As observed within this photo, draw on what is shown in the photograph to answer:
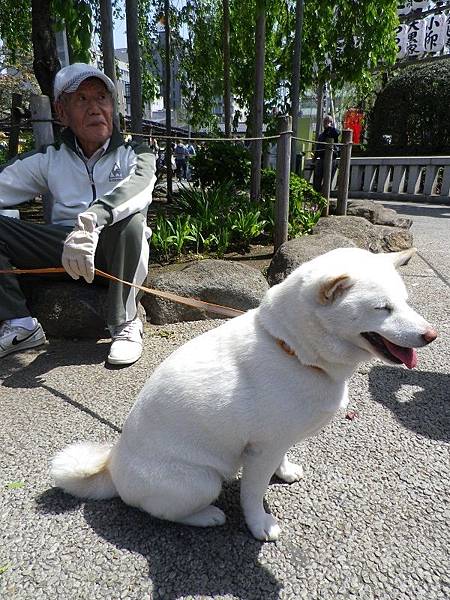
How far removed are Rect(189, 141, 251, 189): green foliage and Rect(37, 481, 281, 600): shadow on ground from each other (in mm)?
5377

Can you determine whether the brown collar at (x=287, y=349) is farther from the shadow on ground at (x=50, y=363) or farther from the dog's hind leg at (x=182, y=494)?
the shadow on ground at (x=50, y=363)

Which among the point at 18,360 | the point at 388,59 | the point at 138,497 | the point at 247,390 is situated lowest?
the point at 18,360

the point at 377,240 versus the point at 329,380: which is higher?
the point at 329,380

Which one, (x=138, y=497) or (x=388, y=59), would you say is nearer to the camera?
(x=138, y=497)

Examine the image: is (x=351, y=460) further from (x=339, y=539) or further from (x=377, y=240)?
(x=377, y=240)

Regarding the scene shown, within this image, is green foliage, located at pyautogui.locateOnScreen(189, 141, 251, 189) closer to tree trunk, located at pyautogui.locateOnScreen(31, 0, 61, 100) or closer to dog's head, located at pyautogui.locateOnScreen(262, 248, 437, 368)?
tree trunk, located at pyautogui.locateOnScreen(31, 0, 61, 100)

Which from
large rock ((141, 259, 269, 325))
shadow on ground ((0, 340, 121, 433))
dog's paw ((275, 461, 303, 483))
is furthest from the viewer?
large rock ((141, 259, 269, 325))

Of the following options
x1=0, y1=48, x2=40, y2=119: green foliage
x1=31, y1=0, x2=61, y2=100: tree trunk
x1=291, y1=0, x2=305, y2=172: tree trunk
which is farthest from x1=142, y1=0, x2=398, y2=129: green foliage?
x1=0, y1=48, x2=40, y2=119: green foliage

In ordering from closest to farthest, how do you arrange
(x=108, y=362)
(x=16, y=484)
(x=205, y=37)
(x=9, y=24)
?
(x=16, y=484) → (x=108, y=362) → (x=9, y=24) → (x=205, y=37)

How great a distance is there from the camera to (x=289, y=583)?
147 cm

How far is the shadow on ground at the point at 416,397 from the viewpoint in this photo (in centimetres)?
228

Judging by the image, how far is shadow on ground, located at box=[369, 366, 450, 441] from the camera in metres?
2.28

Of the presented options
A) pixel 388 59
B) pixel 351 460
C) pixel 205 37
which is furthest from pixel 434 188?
pixel 351 460

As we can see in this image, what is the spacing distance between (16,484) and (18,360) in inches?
49.4
